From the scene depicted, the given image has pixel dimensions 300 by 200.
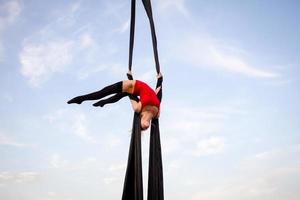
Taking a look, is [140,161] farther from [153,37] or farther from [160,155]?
[153,37]

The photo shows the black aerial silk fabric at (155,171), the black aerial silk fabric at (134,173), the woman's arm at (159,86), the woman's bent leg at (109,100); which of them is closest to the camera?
the black aerial silk fabric at (134,173)

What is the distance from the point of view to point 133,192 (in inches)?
188

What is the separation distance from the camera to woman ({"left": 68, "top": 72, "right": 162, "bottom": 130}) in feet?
17.3

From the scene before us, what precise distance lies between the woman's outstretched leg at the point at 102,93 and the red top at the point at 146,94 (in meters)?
0.26

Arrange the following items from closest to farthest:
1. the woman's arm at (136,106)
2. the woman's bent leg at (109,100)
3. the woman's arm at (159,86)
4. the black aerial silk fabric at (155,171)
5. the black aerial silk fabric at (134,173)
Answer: the black aerial silk fabric at (134,173), the black aerial silk fabric at (155,171), the woman's arm at (136,106), the woman's bent leg at (109,100), the woman's arm at (159,86)

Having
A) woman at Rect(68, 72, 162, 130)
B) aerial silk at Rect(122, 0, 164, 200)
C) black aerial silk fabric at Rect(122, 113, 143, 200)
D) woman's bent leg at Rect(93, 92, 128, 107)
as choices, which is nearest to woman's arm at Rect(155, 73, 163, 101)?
woman at Rect(68, 72, 162, 130)

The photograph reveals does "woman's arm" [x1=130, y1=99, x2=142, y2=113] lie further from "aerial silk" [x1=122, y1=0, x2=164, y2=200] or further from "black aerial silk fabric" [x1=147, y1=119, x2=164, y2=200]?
"black aerial silk fabric" [x1=147, y1=119, x2=164, y2=200]

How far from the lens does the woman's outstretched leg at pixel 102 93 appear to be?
524 cm

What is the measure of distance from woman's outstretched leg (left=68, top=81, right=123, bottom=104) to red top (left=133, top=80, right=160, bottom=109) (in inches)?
10.1

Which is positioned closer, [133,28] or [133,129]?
[133,129]

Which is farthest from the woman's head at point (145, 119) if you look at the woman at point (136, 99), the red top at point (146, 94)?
the red top at point (146, 94)

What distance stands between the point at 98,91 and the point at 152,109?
0.84m

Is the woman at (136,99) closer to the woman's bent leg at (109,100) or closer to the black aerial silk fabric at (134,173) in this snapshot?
the woman's bent leg at (109,100)

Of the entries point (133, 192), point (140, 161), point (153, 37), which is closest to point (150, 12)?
point (153, 37)
